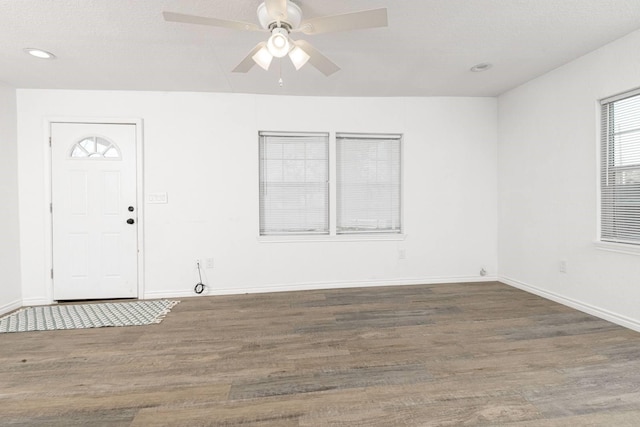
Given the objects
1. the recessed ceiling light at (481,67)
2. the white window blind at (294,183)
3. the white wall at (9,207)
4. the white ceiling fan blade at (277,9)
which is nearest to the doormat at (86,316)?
the white wall at (9,207)

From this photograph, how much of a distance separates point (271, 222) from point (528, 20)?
317 cm

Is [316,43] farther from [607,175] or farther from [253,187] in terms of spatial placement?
[607,175]

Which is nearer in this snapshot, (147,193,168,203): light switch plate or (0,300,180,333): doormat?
(0,300,180,333): doormat

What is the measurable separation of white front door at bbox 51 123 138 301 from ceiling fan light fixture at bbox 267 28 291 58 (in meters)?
2.50

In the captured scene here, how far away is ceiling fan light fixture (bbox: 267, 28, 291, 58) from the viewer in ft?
6.10

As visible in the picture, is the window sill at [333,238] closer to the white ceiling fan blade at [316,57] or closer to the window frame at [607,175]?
the window frame at [607,175]

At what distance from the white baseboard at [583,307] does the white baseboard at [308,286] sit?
45cm

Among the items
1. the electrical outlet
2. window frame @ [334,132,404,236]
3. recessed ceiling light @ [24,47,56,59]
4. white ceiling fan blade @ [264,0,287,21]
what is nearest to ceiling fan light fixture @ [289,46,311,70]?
white ceiling fan blade @ [264,0,287,21]

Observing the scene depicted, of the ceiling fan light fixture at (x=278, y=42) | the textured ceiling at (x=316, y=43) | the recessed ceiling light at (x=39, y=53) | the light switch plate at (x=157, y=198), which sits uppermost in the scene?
the textured ceiling at (x=316, y=43)

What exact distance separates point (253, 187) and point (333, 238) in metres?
1.22

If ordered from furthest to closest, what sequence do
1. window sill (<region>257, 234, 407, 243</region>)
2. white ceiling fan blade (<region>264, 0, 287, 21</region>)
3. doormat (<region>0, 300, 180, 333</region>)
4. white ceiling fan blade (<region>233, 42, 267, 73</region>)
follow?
window sill (<region>257, 234, 407, 243</region>), doormat (<region>0, 300, 180, 333</region>), white ceiling fan blade (<region>233, 42, 267, 73</region>), white ceiling fan blade (<region>264, 0, 287, 21</region>)

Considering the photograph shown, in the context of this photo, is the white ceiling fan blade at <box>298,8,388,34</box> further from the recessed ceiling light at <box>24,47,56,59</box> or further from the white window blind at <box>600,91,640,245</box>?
the white window blind at <box>600,91,640,245</box>

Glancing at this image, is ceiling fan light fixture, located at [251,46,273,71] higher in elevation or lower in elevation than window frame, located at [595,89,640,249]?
higher

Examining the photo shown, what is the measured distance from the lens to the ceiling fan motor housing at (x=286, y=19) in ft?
6.18
